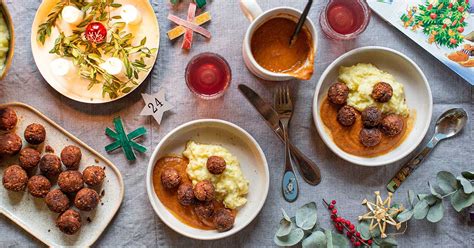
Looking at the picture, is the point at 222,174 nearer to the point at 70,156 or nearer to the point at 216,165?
the point at 216,165

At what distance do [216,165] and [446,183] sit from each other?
90 cm

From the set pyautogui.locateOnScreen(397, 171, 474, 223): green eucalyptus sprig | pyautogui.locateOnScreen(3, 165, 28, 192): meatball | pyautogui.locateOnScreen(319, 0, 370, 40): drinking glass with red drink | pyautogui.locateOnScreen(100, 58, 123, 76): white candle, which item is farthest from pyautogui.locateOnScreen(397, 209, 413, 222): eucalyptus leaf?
pyautogui.locateOnScreen(3, 165, 28, 192): meatball

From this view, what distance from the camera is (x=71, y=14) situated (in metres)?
1.95

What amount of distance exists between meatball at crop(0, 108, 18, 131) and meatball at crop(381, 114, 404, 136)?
136cm

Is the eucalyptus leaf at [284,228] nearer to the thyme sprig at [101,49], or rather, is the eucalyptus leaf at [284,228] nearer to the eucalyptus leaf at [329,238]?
the eucalyptus leaf at [329,238]

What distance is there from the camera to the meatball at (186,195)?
6.26 feet

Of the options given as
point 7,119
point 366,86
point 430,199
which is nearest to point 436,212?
point 430,199

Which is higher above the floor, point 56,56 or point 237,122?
point 56,56

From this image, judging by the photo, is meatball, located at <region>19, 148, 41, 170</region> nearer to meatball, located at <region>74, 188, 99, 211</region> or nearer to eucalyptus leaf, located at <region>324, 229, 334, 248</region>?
meatball, located at <region>74, 188, 99, 211</region>

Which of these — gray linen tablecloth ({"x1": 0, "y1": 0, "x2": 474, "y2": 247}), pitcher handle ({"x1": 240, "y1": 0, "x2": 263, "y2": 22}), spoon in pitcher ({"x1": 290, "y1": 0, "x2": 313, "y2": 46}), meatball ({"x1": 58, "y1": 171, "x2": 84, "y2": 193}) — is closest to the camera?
spoon in pitcher ({"x1": 290, "y1": 0, "x2": 313, "y2": 46})

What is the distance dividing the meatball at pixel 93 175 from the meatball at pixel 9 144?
26 cm

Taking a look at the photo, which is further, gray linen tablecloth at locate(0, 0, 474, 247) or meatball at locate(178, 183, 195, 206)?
gray linen tablecloth at locate(0, 0, 474, 247)

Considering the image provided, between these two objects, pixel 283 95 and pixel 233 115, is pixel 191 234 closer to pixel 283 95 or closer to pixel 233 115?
pixel 233 115

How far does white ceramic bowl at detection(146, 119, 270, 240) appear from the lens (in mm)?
1921
